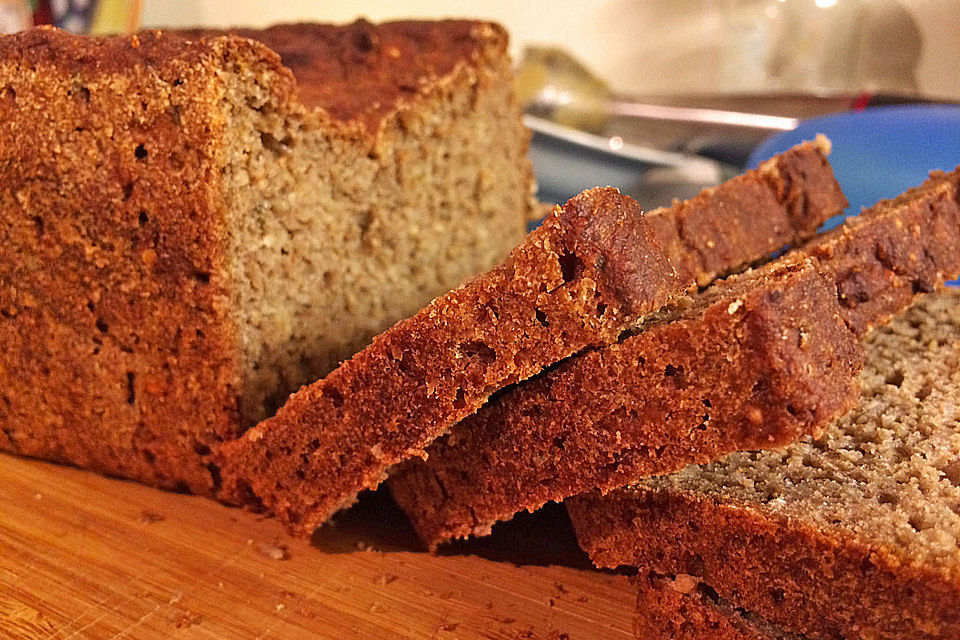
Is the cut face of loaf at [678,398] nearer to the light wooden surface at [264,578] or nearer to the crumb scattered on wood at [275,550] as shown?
the light wooden surface at [264,578]

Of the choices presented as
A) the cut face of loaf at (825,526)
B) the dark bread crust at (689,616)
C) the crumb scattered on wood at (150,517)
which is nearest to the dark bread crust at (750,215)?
the cut face of loaf at (825,526)

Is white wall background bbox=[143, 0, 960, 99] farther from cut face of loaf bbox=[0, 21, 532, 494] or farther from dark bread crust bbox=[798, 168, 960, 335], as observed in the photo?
cut face of loaf bbox=[0, 21, 532, 494]

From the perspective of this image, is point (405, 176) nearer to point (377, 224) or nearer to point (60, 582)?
point (377, 224)

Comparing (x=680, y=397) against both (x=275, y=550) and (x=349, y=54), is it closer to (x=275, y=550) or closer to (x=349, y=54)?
(x=275, y=550)

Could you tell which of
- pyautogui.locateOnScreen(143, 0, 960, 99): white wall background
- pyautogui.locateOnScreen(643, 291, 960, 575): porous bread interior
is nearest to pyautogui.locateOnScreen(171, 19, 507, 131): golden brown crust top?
pyautogui.locateOnScreen(643, 291, 960, 575): porous bread interior

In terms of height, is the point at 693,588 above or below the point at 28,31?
below

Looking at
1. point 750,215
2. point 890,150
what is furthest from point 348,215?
point 890,150

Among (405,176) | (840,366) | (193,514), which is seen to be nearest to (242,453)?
(193,514)
